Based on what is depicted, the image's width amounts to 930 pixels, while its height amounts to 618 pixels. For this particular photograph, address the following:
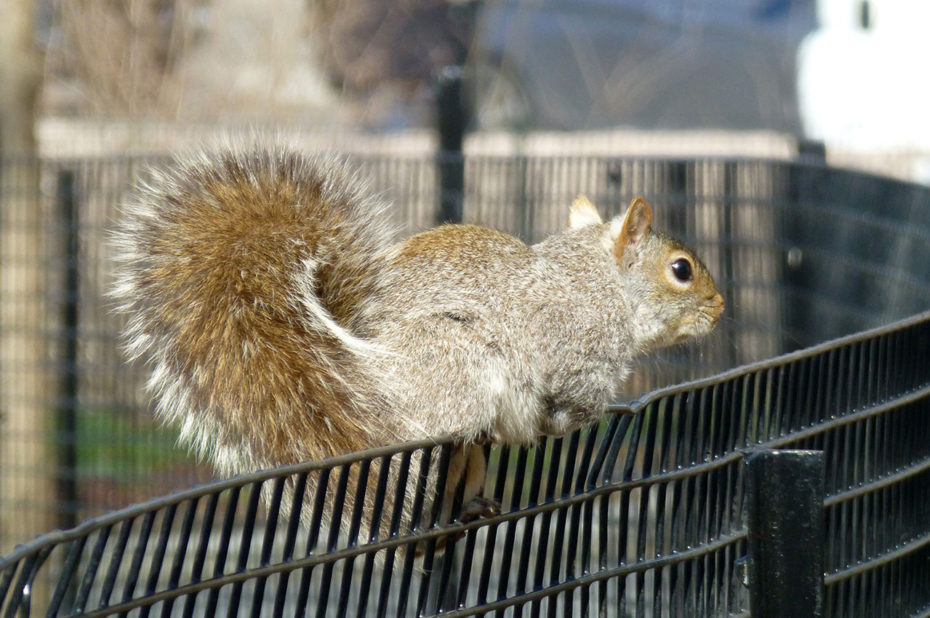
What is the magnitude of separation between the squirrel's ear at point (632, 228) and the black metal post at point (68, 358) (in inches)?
75.1

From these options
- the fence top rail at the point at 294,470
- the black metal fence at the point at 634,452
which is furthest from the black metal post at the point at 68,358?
the fence top rail at the point at 294,470

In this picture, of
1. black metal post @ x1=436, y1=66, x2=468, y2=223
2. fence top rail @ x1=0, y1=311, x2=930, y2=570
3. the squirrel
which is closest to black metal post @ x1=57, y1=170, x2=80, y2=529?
black metal post @ x1=436, y1=66, x2=468, y2=223

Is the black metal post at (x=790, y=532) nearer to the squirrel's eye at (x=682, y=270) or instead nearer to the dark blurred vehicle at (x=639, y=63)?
the squirrel's eye at (x=682, y=270)

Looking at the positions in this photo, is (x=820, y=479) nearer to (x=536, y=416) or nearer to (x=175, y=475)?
(x=536, y=416)

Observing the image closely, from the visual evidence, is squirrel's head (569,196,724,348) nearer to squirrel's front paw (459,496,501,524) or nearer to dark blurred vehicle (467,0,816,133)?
squirrel's front paw (459,496,501,524)

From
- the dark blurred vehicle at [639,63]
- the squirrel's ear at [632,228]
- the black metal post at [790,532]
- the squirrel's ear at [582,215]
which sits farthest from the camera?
the dark blurred vehicle at [639,63]

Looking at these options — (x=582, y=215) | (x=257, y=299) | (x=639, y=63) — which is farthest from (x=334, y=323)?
(x=639, y=63)

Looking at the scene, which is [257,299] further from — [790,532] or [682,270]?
[682,270]

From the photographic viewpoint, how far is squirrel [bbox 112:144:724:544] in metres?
1.25

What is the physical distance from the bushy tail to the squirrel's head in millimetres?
445

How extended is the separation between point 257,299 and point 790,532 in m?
0.63

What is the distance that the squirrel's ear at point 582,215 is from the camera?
1976mm

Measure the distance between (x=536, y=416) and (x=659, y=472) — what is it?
1.32ft

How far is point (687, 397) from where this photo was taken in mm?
1134
